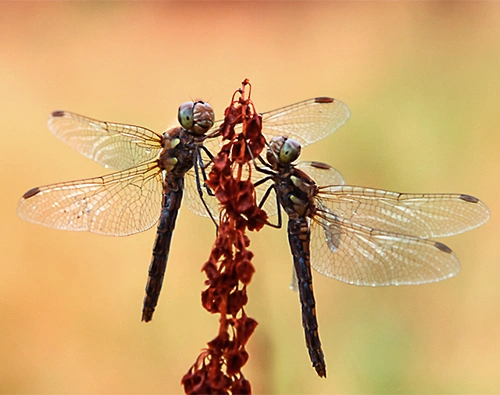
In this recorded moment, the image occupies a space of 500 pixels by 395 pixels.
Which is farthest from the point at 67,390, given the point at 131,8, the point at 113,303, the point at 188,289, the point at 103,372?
the point at 131,8

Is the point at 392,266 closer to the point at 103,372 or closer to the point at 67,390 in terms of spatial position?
the point at 103,372

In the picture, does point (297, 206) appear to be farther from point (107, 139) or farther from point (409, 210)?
point (107, 139)

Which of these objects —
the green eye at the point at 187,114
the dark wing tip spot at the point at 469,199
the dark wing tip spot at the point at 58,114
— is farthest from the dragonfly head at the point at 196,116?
the dark wing tip spot at the point at 469,199

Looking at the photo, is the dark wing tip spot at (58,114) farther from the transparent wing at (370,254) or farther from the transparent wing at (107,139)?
the transparent wing at (370,254)

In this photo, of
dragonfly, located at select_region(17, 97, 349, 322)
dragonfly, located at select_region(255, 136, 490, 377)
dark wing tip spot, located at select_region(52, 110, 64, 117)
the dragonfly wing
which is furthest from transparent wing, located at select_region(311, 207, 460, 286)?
dark wing tip spot, located at select_region(52, 110, 64, 117)

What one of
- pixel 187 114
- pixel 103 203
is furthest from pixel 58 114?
pixel 187 114
